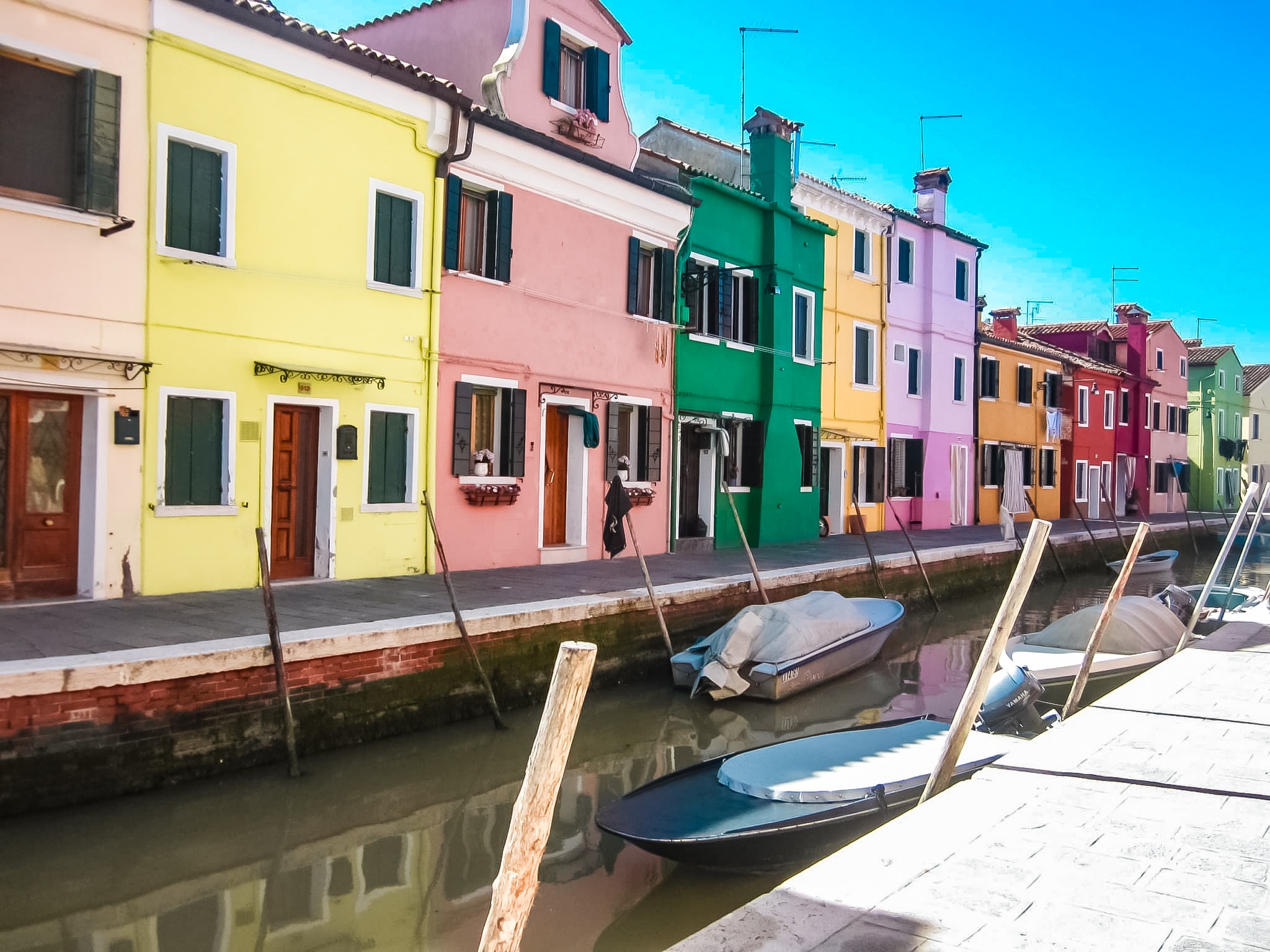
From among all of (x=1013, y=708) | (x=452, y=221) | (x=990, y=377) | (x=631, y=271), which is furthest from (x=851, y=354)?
(x=1013, y=708)

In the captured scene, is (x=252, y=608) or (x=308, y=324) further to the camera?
(x=308, y=324)

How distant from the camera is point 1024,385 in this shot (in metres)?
29.9

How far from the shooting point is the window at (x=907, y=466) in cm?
2384

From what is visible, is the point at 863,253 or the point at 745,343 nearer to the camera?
the point at 745,343

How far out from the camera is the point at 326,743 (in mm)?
7961

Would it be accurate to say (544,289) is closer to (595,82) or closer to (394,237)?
(394,237)

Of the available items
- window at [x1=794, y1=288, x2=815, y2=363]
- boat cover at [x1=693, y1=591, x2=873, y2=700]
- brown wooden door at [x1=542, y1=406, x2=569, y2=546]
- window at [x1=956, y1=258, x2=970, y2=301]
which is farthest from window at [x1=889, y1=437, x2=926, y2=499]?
boat cover at [x1=693, y1=591, x2=873, y2=700]

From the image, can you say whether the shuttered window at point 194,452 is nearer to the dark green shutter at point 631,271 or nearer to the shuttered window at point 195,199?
the shuttered window at point 195,199

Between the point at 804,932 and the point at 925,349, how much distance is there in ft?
76.0

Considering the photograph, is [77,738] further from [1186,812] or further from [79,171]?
[1186,812]

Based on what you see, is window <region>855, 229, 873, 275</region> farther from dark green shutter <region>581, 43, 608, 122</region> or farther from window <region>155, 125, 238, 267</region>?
window <region>155, 125, 238, 267</region>

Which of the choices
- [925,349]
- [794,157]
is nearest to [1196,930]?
[794,157]

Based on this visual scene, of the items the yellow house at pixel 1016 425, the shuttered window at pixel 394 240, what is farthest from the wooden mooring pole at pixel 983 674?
the yellow house at pixel 1016 425

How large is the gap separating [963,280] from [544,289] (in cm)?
1598
